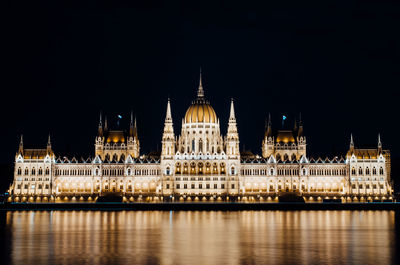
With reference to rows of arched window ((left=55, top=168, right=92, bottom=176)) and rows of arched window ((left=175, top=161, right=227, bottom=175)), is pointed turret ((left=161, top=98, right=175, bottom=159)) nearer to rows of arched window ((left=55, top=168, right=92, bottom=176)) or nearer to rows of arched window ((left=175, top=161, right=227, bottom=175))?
rows of arched window ((left=175, top=161, right=227, bottom=175))

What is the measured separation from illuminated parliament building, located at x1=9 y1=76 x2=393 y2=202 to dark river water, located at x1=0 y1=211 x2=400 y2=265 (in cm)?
5027

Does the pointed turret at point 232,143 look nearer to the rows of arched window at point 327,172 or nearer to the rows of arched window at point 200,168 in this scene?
the rows of arched window at point 200,168

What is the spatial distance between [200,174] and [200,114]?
1771 centimetres

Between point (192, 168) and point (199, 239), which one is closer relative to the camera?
point (199, 239)

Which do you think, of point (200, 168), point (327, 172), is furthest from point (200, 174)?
point (327, 172)

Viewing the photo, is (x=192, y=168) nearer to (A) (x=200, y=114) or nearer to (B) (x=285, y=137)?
(A) (x=200, y=114)

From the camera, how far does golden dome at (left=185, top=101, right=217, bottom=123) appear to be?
594ft

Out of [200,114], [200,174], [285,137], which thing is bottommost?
[200,174]

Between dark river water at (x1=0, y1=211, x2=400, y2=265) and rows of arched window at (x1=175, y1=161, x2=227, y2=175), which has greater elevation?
rows of arched window at (x1=175, y1=161, x2=227, y2=175)

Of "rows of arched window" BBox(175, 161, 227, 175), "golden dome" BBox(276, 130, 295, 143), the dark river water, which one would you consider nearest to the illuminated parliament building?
"rows of arched window" BBox(175, 161, 227, 175)

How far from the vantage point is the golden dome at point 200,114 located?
18112cm

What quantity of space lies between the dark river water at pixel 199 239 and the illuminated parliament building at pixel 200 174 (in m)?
50.3

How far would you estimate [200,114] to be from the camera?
18188cm

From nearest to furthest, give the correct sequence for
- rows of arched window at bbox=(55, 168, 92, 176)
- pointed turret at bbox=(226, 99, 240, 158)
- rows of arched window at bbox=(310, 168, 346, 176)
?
1. pointed turret at bbox=(226, 99, 240, 158)
2. rows of arched window at bbox=(310, 168, 346, 176)
3. rows of arched window at bbox=(55, 168, 92, 176)
